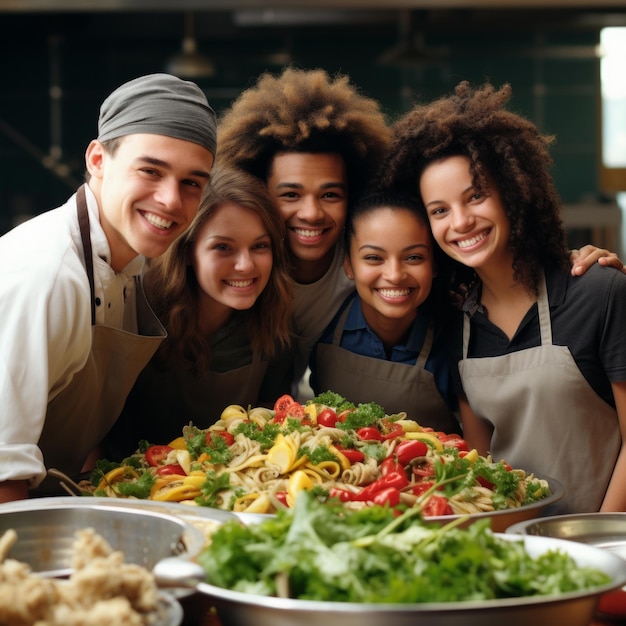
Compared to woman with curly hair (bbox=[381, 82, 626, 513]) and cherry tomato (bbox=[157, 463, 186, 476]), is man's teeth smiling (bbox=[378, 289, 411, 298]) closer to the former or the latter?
woman with curly hair (bbox=[381, 82, 626, 513])

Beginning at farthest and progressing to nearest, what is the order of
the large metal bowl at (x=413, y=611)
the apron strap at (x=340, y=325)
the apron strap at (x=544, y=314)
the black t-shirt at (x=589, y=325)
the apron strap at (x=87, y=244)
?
the apron strap at (x=340, y=325)
the apron strap at (x=544, y=314)
the black t-shirt at (x=589, y=325)
the apron strap at (x=87, y=244)
the large metal bowl at (x=413, y=611)

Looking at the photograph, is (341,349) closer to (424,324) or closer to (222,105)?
(424,324)

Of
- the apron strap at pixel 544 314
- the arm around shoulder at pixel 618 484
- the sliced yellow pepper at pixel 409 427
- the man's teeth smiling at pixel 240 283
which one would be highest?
the man's teeth smiling at pixel 240 283

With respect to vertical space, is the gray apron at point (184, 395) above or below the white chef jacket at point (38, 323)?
below

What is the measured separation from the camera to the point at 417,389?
2984 mm

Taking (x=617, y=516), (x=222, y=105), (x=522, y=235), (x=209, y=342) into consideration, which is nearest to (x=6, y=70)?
(x=222, y=105)

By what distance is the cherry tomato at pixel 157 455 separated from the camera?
223cm

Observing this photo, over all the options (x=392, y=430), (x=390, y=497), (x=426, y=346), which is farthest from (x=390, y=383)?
(x=390, y=497)

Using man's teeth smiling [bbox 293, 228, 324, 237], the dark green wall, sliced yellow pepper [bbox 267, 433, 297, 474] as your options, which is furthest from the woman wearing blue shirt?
the dark green wall

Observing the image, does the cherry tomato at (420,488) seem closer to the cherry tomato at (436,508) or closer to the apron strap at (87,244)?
the cherry tomato at (436,508)

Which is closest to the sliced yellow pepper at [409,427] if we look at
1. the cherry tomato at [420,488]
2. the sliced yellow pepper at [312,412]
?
the sliced yellow pepper at [312,412]

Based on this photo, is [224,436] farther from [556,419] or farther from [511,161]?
[511,161]

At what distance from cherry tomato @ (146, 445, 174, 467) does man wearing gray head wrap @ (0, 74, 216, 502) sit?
0.25m

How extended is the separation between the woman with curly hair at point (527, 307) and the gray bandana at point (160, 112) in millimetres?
750
